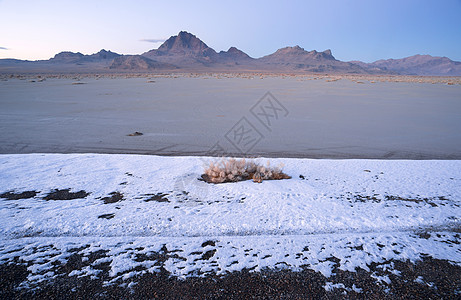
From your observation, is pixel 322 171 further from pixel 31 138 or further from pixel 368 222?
pixel 31 138

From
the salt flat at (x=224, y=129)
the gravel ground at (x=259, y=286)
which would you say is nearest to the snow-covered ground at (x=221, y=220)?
the gravel ground at (x=259, y=286)

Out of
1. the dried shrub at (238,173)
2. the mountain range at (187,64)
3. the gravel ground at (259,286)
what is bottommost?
the gravel ground at (259,286)

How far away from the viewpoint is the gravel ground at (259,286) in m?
2.44

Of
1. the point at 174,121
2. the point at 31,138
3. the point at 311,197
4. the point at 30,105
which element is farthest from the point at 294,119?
the point at 30,105

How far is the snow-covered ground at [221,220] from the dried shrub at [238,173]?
7.4 inches

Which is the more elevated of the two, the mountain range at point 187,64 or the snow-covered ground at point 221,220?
the mountain range at point 187,64

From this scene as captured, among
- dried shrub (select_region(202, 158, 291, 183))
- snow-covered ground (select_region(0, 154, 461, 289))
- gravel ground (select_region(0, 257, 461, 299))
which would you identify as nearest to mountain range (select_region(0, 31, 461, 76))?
dried shrub (select_region(202, 158, 291, 183))

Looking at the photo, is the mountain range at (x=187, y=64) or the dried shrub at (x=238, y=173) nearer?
the dried shrub at (x=238, y=173)

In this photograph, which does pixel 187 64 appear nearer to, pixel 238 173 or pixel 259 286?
pixel 238 173

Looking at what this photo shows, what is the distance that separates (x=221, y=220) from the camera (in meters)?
3.68

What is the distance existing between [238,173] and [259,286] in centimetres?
280

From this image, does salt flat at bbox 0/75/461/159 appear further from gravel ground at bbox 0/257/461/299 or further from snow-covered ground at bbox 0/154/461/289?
gravel ground at bbox 0/257/461/299

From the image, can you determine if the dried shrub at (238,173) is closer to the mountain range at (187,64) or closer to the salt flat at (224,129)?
the salt flat at (224,129)

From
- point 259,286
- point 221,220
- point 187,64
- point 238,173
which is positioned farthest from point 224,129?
point 187,64
